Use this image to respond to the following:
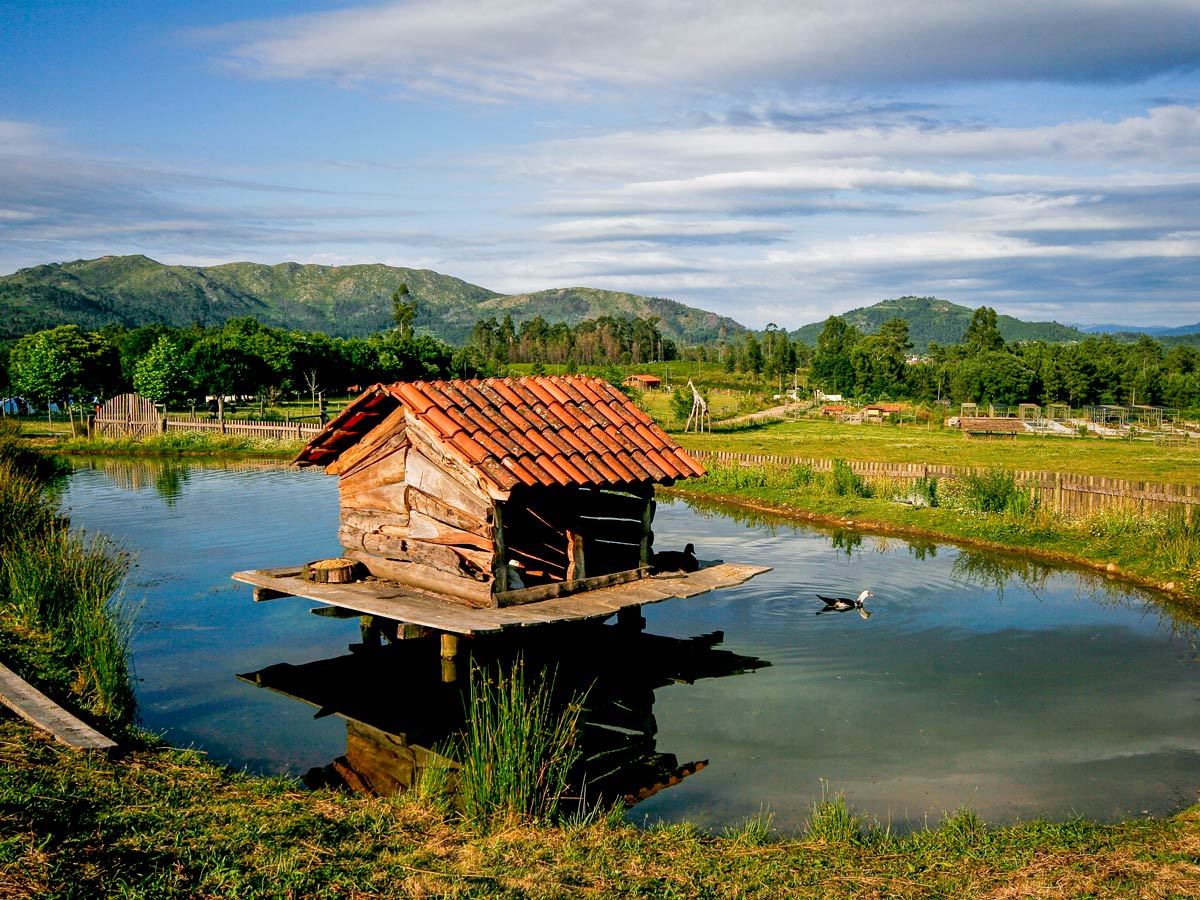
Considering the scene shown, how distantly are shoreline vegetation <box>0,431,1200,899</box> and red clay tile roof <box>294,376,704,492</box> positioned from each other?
4696mm

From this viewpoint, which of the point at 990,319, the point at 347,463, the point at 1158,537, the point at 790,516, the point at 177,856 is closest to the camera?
the point at 177,856

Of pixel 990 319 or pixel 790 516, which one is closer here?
pixel 790 516

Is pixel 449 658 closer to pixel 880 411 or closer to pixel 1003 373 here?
pixel 880 411

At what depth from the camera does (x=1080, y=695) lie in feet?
41.5

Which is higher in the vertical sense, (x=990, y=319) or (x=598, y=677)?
(x=990, y=319)

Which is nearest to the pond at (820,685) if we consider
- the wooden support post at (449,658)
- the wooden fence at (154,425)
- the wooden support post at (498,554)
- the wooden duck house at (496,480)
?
the wooden support post at (449,658)

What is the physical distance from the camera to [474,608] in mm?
12133

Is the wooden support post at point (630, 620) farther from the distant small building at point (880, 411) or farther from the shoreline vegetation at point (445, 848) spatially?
the distant small building at point (880, 411)

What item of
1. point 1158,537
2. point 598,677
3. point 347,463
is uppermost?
point 347,463

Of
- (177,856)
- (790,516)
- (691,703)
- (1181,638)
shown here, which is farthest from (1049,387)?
(177,856)

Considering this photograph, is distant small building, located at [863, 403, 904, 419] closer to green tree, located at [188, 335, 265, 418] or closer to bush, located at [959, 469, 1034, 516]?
green tree, located at [188, 335, 265, 418]

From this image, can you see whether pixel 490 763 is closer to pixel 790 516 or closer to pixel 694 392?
pixel 790 516

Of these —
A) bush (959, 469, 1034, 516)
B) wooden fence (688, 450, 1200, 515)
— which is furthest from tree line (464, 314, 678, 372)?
wooden fence (688, 450, 1200, 515)

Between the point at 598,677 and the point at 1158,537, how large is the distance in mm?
13719
